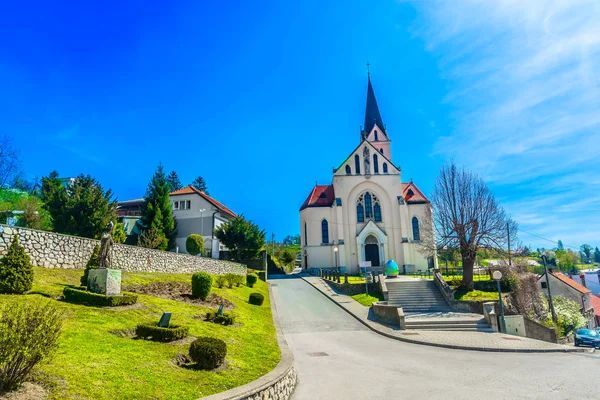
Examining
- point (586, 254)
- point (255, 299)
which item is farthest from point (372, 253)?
point (586, 254)

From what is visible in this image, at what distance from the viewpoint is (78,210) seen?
2694 cm

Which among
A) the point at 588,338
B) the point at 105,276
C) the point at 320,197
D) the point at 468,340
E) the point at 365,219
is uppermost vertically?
the point at 320,197

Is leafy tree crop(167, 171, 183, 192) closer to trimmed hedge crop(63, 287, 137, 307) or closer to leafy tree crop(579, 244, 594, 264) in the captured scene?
trimmed hedge crop(63, 287, 137, 307)

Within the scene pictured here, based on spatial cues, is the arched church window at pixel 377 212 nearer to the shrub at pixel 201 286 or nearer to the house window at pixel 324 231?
the house window at pixel 324 231

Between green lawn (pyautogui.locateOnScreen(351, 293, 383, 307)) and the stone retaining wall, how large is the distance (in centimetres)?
A: 1238

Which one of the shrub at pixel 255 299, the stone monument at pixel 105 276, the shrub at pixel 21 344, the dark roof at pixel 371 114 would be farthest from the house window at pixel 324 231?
the shrub at pixel 21 344

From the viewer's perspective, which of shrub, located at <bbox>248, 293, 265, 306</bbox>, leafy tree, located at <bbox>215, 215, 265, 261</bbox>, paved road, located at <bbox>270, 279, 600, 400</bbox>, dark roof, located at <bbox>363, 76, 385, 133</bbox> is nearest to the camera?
paved road, located at <bbox>270, 279, 600, 400</bbox>

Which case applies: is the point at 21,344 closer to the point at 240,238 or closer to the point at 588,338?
the point at 588,338

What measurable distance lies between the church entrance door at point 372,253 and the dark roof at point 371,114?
19.9 meters

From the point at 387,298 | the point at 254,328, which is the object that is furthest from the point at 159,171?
the point at 254,328

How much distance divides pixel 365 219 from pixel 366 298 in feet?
69.2

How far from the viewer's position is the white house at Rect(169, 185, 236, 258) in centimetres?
4053

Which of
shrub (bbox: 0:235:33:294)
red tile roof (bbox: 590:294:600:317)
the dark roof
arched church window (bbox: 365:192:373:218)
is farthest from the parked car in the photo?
the dark roof

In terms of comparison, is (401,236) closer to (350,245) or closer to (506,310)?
(350,245)
